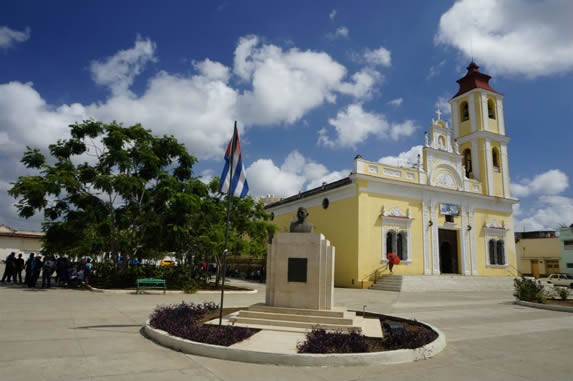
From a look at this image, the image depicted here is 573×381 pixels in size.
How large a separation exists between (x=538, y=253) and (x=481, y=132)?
25889 millimetres

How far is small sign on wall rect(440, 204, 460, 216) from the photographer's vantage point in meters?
29.7

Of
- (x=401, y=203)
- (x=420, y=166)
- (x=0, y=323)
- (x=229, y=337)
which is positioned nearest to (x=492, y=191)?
(x=420, y=166)

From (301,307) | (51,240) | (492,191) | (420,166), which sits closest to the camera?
(301,307)

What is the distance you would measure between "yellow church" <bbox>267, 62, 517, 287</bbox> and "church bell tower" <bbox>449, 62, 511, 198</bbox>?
8cm

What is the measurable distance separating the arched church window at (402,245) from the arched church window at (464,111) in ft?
46.3

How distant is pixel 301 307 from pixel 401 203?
20281 millimetres

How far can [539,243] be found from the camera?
163 ft

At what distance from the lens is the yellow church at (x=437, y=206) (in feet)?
87.0

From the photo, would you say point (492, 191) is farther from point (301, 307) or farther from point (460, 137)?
point (301, 307)

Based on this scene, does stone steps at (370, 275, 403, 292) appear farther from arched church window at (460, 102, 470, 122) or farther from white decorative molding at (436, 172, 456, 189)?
arched church window at (460, 102, 470, 122)

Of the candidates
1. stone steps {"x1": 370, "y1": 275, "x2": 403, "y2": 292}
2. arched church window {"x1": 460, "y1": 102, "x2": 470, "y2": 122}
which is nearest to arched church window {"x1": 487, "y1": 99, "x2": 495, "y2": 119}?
arched church window {"x1": 460, "y1": 102, "x2": 470, "y2": 122}

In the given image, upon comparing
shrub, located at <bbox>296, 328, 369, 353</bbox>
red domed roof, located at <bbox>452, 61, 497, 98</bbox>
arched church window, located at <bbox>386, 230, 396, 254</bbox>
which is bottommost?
shrub, located at <bbox>296, 328, 369, 353</bbox>

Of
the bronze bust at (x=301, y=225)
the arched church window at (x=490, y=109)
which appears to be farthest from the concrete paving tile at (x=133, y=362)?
the arched church window at (x=490, y=109)

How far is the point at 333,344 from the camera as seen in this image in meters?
6.46
